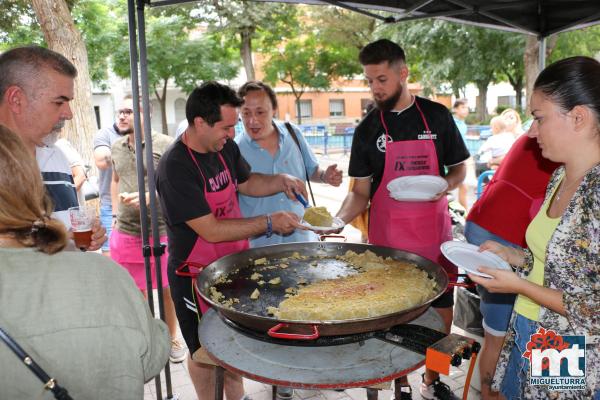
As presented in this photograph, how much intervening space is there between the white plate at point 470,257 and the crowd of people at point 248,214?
78 mm

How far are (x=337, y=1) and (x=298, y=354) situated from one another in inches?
109

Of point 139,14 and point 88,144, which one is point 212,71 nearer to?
point 88,144

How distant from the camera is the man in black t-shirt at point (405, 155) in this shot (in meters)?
3.20

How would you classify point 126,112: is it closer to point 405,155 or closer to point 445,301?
point 405,155

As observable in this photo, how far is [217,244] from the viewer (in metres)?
2.75

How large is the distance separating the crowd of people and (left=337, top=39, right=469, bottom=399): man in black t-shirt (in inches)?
0.4

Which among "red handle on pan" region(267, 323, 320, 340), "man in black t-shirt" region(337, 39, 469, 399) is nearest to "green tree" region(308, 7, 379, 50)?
"man in black t-shirt" region(337, 39, 469, 399)

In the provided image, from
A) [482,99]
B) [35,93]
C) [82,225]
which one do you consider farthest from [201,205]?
[482,99]

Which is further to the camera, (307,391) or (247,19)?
(247,19)

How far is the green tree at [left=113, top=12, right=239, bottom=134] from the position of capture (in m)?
17.9

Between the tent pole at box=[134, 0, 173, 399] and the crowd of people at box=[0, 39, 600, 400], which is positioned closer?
the crowd of people at box=[0, 39, 600, 400]

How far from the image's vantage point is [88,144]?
755cm

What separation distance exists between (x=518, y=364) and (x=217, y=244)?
1.69 m

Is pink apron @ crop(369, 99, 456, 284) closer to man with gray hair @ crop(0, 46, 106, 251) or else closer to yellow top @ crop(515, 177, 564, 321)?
yellow top @ crop(515, 177, 564, 321)
